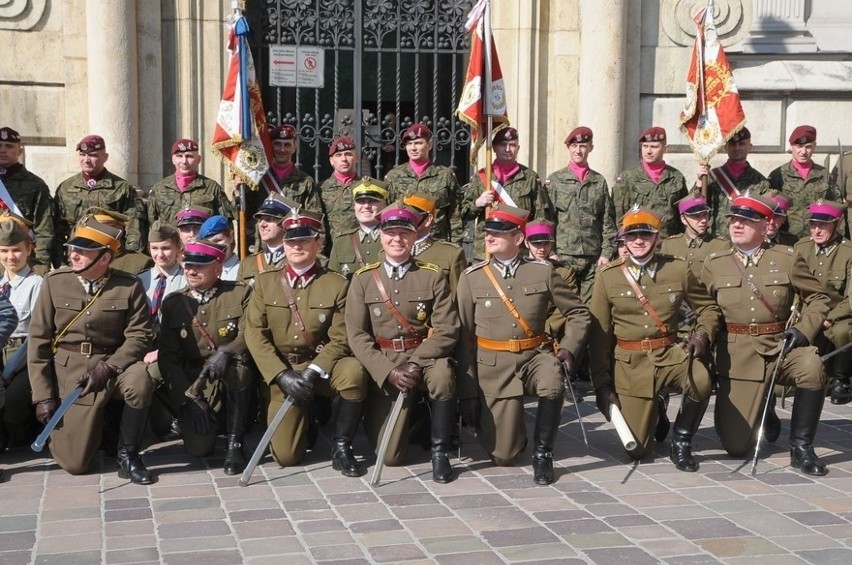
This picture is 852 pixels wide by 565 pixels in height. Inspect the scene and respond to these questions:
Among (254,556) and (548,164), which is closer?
(254,556)

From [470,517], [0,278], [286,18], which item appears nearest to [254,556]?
[470,517]

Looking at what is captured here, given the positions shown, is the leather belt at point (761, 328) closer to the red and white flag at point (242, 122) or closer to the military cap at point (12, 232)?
the red and white flag at point (242, 122)

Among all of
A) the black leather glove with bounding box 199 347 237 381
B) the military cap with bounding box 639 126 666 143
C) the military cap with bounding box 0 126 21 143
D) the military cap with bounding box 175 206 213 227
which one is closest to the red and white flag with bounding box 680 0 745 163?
the military cap with bounding box 639 126 666 143

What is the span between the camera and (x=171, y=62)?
10711mm

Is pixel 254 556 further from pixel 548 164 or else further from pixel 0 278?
pixel 548 164

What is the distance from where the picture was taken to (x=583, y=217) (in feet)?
31.1

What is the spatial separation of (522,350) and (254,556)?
7.36 feet

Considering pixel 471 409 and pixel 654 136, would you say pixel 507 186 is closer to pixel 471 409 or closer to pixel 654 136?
pixel 654 136

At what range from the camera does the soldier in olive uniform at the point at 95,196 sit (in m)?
9.03

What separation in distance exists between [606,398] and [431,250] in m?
1.60

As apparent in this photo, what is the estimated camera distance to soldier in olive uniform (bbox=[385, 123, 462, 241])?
→ 917 cm

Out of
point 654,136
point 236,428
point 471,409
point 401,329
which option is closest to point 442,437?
Result: point 471,409

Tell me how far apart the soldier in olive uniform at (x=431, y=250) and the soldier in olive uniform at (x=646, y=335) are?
1.09m

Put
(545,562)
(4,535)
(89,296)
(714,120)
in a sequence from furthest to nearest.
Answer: (714,120) → (89,296) → (4,535) → (545,562)
